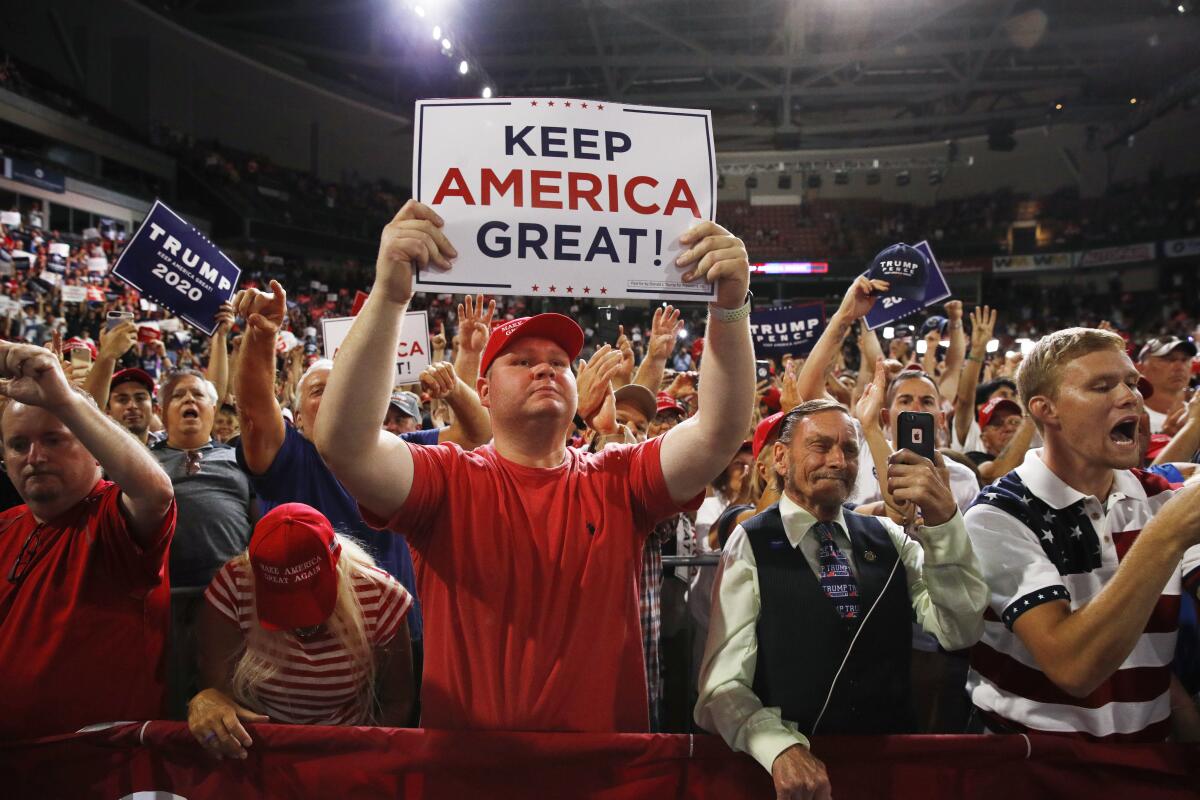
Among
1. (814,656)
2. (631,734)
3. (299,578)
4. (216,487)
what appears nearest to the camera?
(631,734)

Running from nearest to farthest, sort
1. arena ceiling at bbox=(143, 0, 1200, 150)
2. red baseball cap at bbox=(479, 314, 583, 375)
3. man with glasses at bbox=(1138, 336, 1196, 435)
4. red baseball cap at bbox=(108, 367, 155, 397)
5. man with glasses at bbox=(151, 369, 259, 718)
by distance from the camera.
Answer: red baseball cap at bbox=(479, 314, 583, 375) < man with glasses at bbox=(151, 369, 259, 718) < red baseball cap at bbox=(108, 367, 155, 397) < man with glasses at bbox=(1138, 336, 1196, 435) < arena ceiling at bbox=(143, 0, 1200, 150)

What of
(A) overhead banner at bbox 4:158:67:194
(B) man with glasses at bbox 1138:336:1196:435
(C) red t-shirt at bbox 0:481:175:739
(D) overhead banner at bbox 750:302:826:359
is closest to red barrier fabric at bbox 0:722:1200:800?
(C) red t-shirt at bbox 0:481:175:739

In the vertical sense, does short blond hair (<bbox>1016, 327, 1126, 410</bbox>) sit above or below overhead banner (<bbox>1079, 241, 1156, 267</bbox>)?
below

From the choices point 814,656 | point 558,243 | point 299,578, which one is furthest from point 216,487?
point 814,656

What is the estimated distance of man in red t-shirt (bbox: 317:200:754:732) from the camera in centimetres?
183

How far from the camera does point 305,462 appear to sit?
296 centimetres

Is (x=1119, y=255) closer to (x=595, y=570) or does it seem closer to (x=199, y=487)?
(x=199, y=487)

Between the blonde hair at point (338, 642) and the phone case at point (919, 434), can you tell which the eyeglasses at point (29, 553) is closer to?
the blonde hair at point (338, 642)

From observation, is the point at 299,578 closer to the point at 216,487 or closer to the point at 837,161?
the point at 216,487

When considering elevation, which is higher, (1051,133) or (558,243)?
(1051,133)

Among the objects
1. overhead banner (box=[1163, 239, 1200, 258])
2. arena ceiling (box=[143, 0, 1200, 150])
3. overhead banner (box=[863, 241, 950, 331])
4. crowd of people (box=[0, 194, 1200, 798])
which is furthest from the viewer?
overhead banner (box=[1163, 239, 1200, 258])

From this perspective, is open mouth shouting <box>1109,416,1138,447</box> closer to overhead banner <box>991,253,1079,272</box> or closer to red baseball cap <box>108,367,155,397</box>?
red baseball cap <box>108,367,155,397</box>

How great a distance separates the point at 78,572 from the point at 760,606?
5.56ft

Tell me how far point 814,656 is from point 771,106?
3013 centimetres
